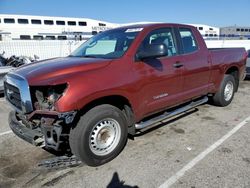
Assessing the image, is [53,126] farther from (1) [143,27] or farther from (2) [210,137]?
(2) [210,137]

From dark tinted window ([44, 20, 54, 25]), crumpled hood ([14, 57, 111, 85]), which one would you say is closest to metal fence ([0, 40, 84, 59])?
crumpled hood ([14, 57, 111, 85])

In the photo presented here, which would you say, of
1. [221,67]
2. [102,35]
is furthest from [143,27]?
Answer: [221,67]

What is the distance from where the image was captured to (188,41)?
5.08m

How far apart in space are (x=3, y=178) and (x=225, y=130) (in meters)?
3.81

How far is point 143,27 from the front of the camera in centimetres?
433

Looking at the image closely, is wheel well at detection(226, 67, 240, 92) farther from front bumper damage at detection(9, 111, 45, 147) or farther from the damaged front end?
front bumper damage at detection(9, 111, 45, 147)

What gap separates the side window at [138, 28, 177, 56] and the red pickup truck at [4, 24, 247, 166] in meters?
0.02

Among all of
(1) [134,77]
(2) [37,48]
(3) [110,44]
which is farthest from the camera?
(2) [37,48]

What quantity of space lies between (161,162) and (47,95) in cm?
184

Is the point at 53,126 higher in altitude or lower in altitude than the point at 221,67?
lower

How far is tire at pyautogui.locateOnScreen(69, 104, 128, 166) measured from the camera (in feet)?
11.0

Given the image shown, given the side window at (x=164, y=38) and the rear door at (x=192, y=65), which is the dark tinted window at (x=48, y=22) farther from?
the side window at (x=164, y=38)

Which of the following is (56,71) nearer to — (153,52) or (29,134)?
(29,134)

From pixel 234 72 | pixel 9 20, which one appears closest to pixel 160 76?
pixel 234 72
